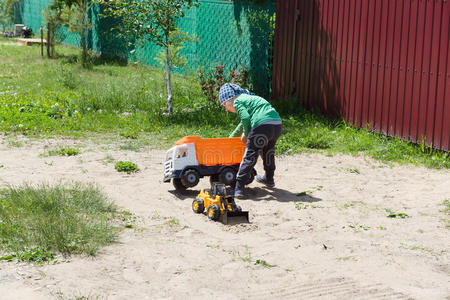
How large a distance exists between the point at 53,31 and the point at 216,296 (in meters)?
16.1

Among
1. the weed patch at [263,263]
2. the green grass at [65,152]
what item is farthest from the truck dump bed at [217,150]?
the weed patch at [263,263]

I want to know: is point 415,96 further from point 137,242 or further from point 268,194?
point 137,242

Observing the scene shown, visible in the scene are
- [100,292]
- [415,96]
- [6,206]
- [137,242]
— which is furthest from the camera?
[415,96]

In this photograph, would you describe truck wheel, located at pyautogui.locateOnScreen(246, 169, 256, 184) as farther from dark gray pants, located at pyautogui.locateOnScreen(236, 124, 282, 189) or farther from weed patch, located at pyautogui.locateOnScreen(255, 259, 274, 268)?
weed patch, located at pyautogui.locateOnScreen(255, 259, 274, 268)

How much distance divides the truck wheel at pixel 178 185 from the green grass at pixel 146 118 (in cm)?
207

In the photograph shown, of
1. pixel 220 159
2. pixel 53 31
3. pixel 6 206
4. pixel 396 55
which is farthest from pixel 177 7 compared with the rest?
pixel 53 31

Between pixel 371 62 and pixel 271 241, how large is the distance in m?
5.36

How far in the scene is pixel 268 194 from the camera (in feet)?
24.3

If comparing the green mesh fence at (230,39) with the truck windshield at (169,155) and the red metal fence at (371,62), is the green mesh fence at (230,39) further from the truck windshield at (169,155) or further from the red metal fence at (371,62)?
the truck windshield at (169,155)

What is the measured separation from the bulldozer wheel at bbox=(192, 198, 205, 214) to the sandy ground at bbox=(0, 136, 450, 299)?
0.41 feet

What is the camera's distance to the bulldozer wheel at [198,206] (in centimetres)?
662

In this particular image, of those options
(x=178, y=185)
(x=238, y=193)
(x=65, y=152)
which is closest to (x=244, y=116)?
(x=238, y=193)

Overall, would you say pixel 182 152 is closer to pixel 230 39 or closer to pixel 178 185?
pixel 178 185

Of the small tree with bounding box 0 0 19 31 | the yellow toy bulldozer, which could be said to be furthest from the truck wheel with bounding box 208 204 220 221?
the small tree with bounding box 0 0 19 31
